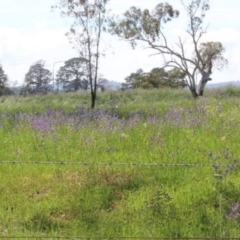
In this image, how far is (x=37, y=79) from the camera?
1614 inches

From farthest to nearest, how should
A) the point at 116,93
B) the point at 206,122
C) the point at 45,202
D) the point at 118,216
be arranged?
the point at 116,93, the point at 206,122, the point at 45,202, the point at 118,216

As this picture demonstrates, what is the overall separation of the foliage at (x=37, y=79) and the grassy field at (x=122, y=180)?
32581mm

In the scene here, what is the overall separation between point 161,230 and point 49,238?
101cm

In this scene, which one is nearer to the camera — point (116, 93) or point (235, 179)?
point (235, 179)

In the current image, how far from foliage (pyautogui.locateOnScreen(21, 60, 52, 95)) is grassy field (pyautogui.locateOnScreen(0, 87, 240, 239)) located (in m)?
32.6

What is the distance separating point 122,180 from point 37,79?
36348 mm

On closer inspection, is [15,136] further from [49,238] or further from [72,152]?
[49,238]

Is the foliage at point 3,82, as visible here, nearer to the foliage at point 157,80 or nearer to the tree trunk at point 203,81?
the foliage at point 157,80

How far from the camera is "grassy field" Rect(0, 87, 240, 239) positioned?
465 cm

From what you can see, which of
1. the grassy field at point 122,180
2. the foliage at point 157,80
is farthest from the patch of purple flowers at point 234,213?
the foliage at point 157,80

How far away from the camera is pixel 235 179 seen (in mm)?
5453

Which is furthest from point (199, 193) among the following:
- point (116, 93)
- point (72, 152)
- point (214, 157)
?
point (116, 93)

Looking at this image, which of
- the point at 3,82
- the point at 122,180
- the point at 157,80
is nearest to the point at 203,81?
the point at 3,82

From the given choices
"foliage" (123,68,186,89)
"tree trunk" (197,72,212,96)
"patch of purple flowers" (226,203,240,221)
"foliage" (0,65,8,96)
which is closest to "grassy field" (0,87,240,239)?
"patch of purple flowers" (226,203,240,221)
